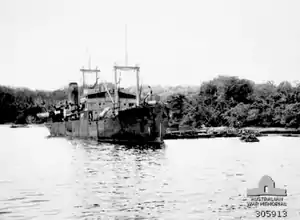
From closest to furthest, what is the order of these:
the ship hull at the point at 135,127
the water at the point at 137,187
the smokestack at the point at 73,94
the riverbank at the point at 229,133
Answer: the water at the point at 137,187, the ship hull at the point at 135,127, the smokestack at the point at 73,94, the riverbank at the point at 229,133

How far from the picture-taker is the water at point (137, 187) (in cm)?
1430

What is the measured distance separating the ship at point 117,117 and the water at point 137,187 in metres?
9.57

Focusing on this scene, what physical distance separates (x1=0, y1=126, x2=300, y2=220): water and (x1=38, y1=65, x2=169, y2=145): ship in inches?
377

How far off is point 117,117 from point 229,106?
42.1m

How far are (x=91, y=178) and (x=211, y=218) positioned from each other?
9530mm

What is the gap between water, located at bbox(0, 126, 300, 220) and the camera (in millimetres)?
14297

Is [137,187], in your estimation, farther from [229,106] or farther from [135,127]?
[229,106]

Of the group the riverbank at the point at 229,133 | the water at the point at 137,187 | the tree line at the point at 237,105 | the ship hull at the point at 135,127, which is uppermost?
the tree line at the point at 237,105

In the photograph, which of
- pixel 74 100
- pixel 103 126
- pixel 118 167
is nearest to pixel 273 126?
pixel 74 100

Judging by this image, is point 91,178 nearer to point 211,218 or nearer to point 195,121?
point 211,218

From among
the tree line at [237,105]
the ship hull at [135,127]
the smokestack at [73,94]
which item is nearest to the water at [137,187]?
the ship hull at [135,127]

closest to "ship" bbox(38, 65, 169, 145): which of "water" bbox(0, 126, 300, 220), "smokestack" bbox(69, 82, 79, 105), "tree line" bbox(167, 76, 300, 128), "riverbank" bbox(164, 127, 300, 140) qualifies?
"smokestack" bbox(69, 82, 79, 105)

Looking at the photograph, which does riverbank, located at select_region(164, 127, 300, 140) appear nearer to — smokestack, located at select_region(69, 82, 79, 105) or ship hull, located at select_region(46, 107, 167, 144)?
smokestack, located at select_region(69, 82, 79, 105)

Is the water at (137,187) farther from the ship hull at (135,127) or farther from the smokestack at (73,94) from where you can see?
the smokestack at (73,94)
